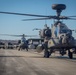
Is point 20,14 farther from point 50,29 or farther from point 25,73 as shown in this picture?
point 50,29

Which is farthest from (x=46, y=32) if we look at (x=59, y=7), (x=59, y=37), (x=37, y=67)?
(x=37, y=67)

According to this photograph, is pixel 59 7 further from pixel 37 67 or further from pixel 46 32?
pixel 37 67

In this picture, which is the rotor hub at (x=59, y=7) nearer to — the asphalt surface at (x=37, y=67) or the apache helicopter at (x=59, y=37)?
the apache helicopter at (x=59, y=37)

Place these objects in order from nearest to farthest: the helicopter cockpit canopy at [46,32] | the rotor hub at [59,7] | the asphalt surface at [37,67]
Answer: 1. the asphalt surface at [37,67]
2. the rotor hub at [59,7]
3. the helicopter cockpit canopy at [46,32]

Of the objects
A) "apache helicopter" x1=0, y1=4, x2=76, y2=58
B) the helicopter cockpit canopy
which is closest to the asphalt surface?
"apache helicopter" x1=0, y1=4, x2=76, y2=58

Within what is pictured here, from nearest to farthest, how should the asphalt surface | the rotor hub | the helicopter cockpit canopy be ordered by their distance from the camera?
the asphalt surface
the rotor hub
the helicopter cockpit canopy

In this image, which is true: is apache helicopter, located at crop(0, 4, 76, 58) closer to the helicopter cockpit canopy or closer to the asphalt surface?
the helicopter cockpit canopy

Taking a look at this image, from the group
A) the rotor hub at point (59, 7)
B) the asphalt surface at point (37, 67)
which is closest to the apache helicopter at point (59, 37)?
the rotor hub at point (59, 7)

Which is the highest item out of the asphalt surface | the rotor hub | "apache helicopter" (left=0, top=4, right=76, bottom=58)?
the rotor hub

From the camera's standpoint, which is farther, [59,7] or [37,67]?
[59,7]

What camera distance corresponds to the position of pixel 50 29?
31.3 meters

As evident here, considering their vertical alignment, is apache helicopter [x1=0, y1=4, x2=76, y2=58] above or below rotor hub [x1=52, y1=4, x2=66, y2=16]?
below

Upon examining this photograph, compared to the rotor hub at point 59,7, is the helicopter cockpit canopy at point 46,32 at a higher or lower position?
lower

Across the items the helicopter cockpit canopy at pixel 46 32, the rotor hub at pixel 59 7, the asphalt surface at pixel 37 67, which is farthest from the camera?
the helicopter cockpit canopy at pixel 46 32
